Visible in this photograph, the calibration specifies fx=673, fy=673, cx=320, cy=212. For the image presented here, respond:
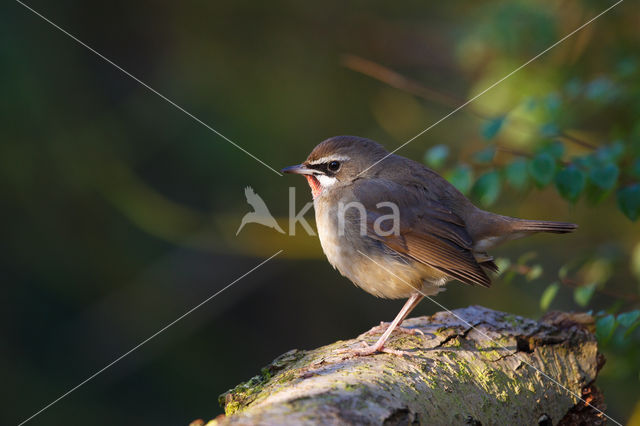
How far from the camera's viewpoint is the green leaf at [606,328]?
11.4 feet

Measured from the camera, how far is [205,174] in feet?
A: 26.9

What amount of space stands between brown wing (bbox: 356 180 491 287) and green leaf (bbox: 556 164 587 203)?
767 millimetres

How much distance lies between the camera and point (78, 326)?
7.62 metres

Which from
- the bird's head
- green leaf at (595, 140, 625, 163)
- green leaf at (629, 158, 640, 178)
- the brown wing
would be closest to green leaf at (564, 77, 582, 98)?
green leaf at (595, 140, 625, 163)

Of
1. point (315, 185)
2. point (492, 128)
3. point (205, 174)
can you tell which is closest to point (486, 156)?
point (492, 128)

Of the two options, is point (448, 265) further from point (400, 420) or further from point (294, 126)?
point (294, 126)

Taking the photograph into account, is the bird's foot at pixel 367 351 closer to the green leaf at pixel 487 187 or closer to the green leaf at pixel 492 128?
the green leaf at pixel 487 187

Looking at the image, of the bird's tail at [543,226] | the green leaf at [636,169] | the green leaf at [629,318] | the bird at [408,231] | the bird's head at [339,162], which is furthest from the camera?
the bird's head at [339,162]

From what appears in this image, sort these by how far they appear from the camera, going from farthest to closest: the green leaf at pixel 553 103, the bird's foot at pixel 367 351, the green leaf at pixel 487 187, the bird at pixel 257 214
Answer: the bird at pixel 257 214, the green leaf at pixel 553 103, the green leaf at pixel 487 187, the bird's foot at pixel 367 351

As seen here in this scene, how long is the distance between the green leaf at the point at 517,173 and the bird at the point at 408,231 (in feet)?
1.80

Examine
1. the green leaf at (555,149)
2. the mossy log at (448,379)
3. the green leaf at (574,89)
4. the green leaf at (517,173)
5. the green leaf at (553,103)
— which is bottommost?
the mossy log at (448,379)

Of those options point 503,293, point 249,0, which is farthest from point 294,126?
point 503,293

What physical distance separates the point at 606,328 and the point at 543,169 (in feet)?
3.11

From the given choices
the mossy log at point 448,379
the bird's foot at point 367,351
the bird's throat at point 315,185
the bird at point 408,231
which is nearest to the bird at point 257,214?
the bird's throat at point 315,185
